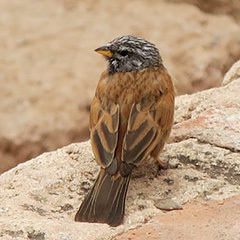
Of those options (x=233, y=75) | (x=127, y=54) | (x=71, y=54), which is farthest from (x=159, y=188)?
(x=71, y=54)

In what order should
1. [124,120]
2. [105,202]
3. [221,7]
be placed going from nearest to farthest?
1. [105,202]
2. [124,120]
3. [221,7]

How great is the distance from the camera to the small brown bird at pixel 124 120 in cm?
422

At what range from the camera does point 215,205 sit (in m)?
4.14

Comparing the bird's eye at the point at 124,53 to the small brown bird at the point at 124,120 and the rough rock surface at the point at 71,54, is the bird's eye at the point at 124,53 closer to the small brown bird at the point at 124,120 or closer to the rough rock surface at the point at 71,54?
the small brown bird at the point at 124,120

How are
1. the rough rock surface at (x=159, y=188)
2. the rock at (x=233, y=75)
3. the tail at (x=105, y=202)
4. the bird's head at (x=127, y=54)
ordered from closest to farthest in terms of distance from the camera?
the rough rock surface at (x=159, y=188), the tail at (x=105, y=202), the bird's head at (x=127, y=54), the rock at (x=233, y=75)

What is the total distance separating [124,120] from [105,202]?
652mm

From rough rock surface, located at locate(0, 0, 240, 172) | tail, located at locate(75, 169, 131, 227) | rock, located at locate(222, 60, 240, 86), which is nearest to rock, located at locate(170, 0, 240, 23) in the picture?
rough rock surface, located at locate(0, 0, 240, 172)

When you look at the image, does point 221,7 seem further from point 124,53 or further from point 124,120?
point 124,120

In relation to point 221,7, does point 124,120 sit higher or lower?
lower

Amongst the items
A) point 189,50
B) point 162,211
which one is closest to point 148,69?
point 162,211

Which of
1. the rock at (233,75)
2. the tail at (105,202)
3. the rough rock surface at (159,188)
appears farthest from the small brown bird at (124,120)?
the rock at (233,75)

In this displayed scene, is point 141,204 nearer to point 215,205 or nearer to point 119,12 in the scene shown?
point 215,205

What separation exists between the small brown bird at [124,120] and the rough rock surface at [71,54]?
92.4 inches

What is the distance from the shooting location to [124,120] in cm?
469
